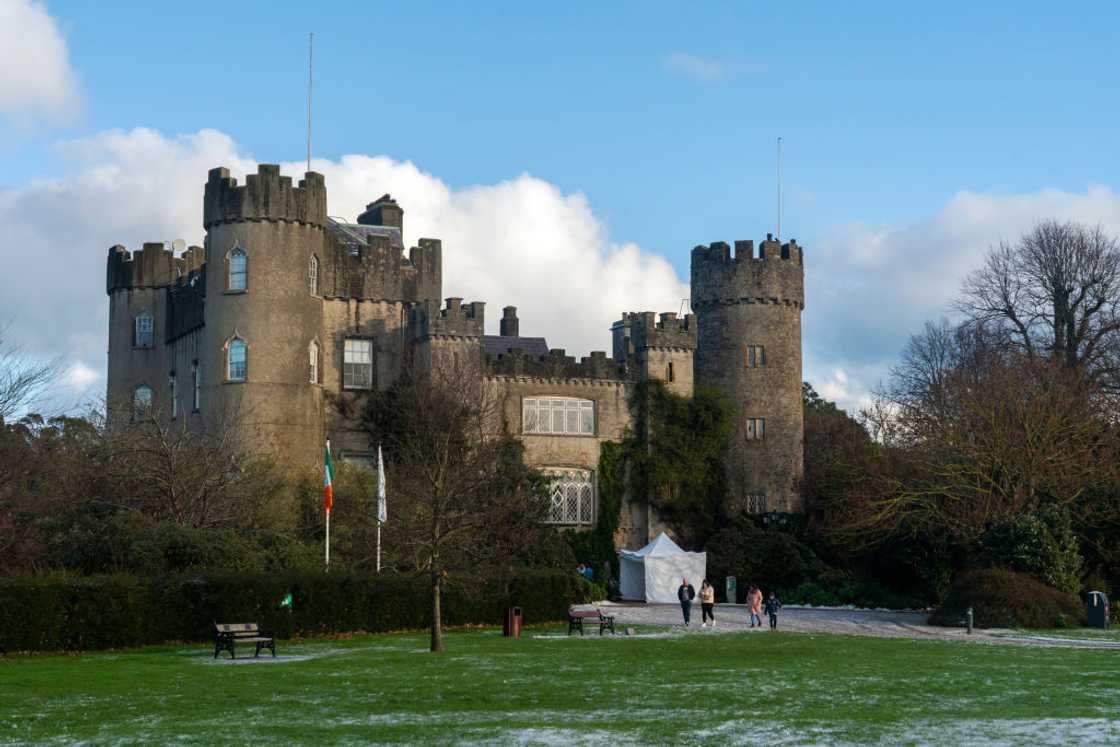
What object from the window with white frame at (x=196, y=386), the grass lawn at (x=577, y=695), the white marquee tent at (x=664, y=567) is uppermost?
the window with white frame at (x=196, y=386)

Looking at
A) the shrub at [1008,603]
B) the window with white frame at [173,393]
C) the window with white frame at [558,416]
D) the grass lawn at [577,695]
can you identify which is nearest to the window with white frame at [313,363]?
the window with white frame at [173,393]

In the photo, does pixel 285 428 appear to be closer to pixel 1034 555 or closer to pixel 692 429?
pixel 692 429

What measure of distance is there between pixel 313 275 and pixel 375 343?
3.56 metres

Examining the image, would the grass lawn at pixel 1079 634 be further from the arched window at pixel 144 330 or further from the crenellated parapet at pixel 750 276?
the arched window at pixel 144 330

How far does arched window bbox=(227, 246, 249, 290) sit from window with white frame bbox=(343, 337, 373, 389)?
15.1ft

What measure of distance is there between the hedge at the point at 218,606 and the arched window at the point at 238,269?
15314 mm

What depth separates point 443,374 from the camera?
1984 inches

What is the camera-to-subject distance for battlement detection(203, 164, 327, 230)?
48.0 metres

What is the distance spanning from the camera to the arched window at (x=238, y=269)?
48031 millimetres

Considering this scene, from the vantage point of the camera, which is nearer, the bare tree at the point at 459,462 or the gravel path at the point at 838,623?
the gravel path at the point at 838,623

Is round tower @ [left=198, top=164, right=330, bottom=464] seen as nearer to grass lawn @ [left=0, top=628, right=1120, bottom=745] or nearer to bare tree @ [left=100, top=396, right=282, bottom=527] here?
bare tree @ [left=100, top=396, right=282, bottom=527]

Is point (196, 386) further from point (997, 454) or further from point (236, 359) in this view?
point (997, 454)

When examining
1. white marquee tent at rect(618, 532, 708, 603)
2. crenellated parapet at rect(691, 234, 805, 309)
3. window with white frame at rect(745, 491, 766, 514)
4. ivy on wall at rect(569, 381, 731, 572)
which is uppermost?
crenellated parapet at rect(691, 234, 805, 309)

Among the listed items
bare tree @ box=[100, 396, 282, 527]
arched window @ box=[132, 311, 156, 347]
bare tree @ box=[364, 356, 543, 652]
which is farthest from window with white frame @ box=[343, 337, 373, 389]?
arched window @ box=[132, 311, 156, 347]
